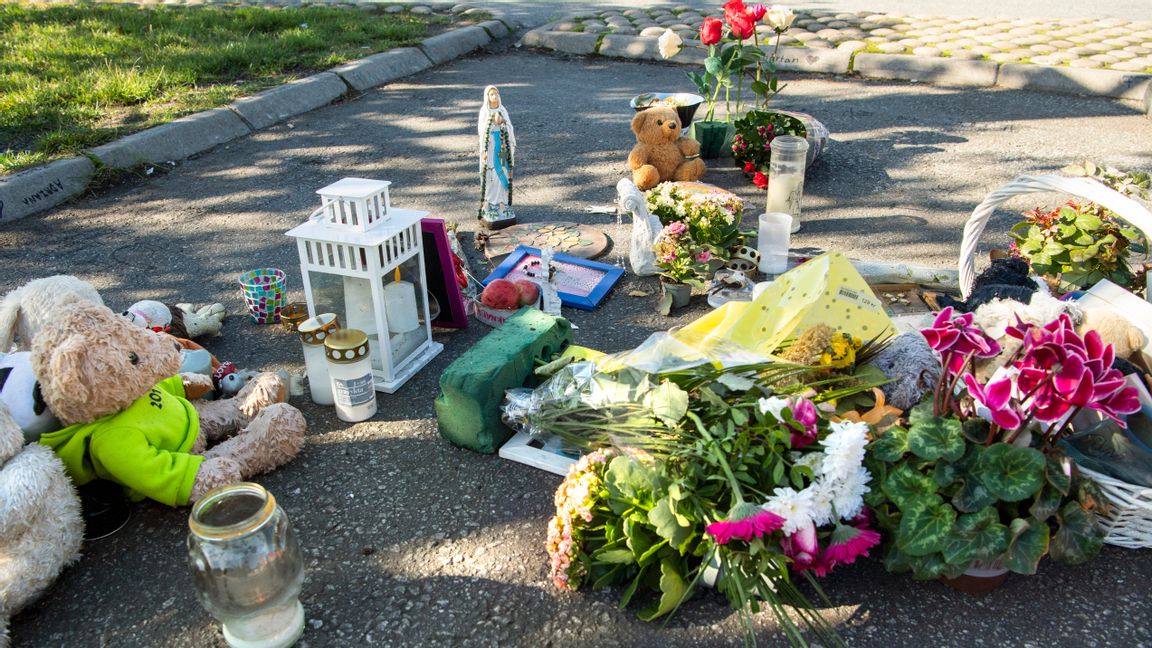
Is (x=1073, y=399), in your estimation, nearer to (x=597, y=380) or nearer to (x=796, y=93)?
(x=597, y=380)

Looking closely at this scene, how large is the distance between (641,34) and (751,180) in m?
3.95

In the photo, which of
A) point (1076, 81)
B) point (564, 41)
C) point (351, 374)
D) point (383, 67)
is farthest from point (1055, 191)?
point (564, 41)

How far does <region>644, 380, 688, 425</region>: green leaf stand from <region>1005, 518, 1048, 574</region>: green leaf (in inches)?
34.8

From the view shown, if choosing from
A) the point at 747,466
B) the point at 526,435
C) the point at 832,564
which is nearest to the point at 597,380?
the point at 526,435

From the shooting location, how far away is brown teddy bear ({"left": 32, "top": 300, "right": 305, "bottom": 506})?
234cm

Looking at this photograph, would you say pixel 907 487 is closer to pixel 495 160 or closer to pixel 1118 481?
pixel 1118 481

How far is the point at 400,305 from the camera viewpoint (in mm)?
3244

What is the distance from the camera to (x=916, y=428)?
2.17 m

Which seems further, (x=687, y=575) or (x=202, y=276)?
(x=202, y=276)

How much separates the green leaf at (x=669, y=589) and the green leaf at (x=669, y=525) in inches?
3.2

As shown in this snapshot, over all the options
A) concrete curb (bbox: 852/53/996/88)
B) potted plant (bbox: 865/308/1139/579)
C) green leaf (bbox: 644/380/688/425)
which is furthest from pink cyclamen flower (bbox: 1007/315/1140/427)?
concrete curb (bbox: 852/53/996/88)

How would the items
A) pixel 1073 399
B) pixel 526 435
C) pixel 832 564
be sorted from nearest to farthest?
pixel 1073 399 → pixel 832 564 → pixel 526 435

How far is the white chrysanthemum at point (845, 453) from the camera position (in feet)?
6.91

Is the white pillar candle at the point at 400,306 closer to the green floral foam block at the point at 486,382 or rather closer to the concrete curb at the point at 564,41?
the green floral foam block at the point at 486,382
